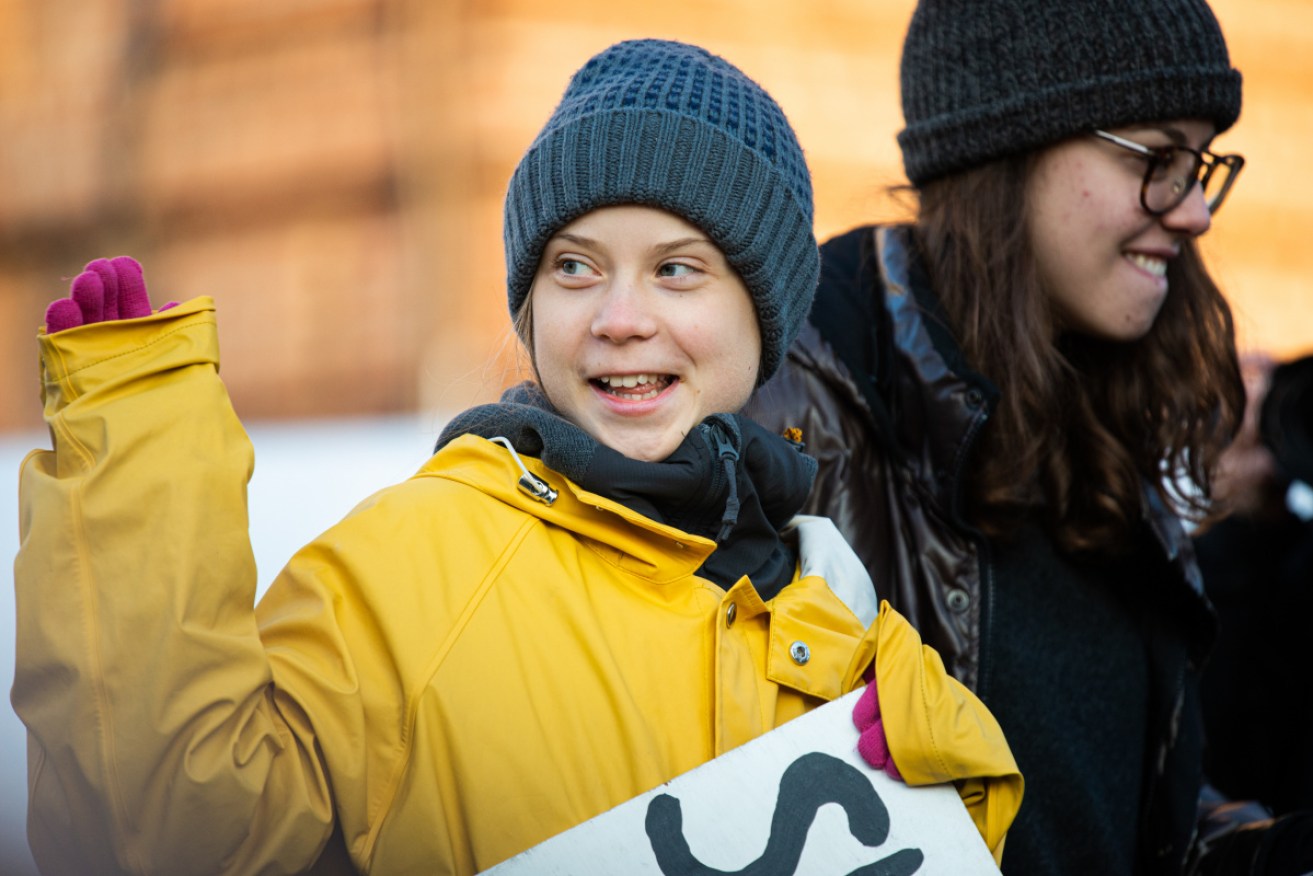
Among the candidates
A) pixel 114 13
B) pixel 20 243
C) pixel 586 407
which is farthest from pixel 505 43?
pixel 586 407

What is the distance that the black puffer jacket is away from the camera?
88.1 inches

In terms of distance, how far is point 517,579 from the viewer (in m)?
1.67

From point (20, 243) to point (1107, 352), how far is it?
24.5 feet

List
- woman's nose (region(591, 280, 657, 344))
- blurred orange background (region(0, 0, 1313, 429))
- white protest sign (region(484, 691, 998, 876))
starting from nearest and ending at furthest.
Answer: white protest sign (region(484, 691, 998, 876)) < woman's nose (region(591, 280, 657, 344)) < blurred orange background (region(0, 0, 1313, 429))

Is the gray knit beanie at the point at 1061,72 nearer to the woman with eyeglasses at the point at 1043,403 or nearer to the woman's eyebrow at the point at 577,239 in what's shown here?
the woman with eyeglasses at the point at 1043,403

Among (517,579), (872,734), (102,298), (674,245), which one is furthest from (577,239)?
(872,734)

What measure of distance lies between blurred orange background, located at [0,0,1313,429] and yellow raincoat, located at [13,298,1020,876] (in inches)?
186

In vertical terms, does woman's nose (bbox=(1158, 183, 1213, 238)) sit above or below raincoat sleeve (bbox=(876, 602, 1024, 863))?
above

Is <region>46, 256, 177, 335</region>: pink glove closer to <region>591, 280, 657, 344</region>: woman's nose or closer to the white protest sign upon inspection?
<region>591, 280, 657, 344</region>: woman's nose

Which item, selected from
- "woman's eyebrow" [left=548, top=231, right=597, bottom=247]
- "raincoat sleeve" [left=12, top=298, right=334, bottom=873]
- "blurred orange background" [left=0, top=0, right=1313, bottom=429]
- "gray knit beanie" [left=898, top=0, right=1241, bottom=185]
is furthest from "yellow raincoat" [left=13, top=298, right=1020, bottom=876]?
"blurred orange background" [left=0, top=0, right=1313, bottom=429]

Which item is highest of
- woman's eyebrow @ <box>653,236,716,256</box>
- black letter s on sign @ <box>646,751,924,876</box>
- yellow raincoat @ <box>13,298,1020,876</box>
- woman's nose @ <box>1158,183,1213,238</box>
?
woman's eyebrow @ <box>653,236,716,256</box>

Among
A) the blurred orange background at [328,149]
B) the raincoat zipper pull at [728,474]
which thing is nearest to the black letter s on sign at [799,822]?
the raincoat zipper pull at [728,474]

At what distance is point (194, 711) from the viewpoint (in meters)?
1.37

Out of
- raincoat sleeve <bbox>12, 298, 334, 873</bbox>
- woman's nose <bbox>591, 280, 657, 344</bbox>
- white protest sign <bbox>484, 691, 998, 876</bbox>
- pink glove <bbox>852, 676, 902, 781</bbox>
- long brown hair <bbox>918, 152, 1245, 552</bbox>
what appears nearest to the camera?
raincoat sleeve <bbox>12, 298, 334, 873</bbox>
